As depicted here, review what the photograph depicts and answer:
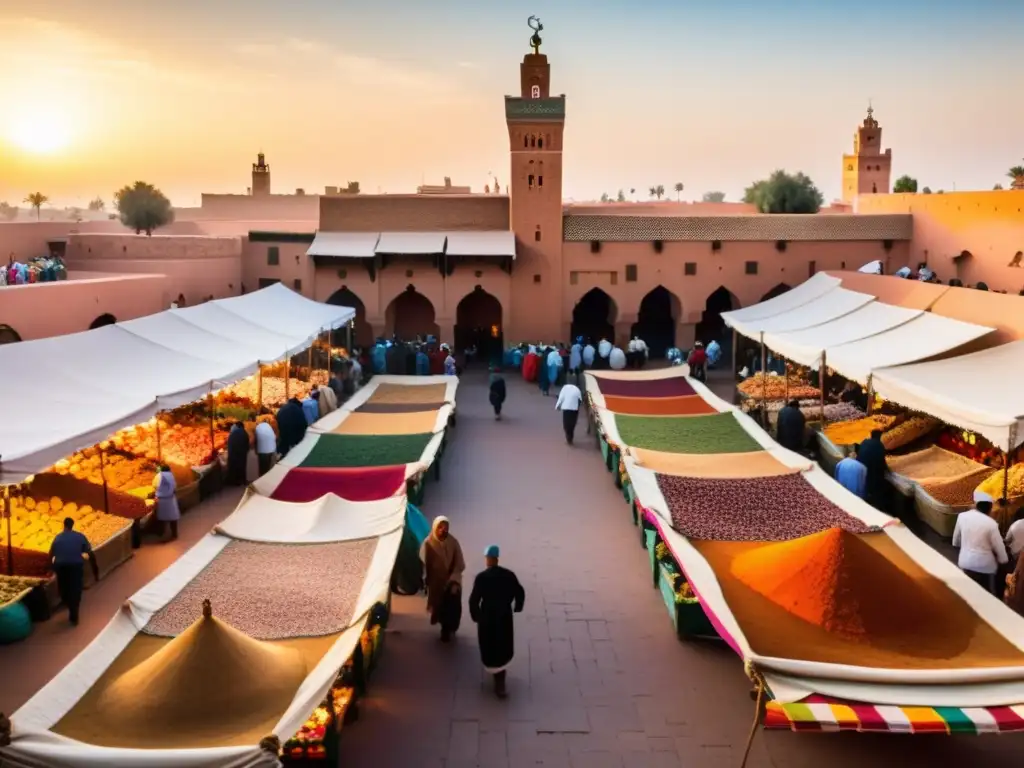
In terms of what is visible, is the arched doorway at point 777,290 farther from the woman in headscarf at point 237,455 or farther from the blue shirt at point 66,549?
the blue shirt at point 66,549

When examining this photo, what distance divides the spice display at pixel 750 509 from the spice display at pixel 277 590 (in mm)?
2857

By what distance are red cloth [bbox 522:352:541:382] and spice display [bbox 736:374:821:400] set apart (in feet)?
16.4

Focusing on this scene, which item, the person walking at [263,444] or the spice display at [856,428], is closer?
the person walking at [263,444]

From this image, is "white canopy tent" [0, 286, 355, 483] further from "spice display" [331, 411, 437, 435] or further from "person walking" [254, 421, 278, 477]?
"spice display" [331, 411, 437, 435]

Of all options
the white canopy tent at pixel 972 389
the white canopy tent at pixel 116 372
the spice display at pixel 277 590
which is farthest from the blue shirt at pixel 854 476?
the white canopy tent at pixel 116 372

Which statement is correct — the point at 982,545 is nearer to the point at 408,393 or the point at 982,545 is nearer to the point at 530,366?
the point at 408,393

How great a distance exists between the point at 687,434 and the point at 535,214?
39.2ft

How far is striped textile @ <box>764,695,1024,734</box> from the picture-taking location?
5004 mm

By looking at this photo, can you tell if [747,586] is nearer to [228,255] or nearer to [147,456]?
[147,456]

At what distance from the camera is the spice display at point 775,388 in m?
16.7

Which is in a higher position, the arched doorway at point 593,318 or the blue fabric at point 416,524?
the arched doorway at point 593,318

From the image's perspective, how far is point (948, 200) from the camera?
71.8ft

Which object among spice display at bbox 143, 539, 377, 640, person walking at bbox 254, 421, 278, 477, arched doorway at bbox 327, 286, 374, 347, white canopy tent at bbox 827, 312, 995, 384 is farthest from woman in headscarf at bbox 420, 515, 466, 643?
arched doorway at bbox 327, 286, 374, 347

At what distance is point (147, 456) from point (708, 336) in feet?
58.0
